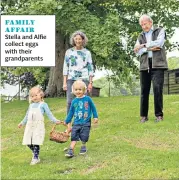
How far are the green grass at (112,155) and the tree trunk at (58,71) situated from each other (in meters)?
14.7

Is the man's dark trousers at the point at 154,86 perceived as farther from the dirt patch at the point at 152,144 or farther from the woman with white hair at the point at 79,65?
the woman with white hair at the point at 79,65

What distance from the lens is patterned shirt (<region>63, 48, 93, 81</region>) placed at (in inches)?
405

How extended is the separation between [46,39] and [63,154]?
540cm

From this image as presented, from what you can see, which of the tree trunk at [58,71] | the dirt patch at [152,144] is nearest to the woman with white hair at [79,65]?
the dirt patch at [152,144]

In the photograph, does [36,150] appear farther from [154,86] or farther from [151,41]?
[151,41]

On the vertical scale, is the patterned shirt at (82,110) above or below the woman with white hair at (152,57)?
below

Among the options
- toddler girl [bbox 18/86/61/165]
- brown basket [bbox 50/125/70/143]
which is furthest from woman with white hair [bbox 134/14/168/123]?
toddler girl [bbox 18/86/61/165]

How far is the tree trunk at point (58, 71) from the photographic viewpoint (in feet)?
93.5

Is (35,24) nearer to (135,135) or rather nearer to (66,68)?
(66,68)

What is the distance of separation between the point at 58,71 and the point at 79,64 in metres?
18.3

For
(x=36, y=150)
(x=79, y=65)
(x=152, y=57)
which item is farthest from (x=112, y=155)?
(x=152, y=57)

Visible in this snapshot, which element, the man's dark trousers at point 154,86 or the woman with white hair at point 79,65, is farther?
the man's dark trousers at point 154,86

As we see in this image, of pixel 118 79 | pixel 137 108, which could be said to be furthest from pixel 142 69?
pixel 118 79

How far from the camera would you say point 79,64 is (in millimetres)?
10305
